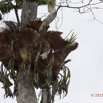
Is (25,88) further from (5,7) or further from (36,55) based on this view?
(5,7)

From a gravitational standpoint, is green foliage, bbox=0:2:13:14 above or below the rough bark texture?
above

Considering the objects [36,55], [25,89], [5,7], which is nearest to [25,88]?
[25,89]

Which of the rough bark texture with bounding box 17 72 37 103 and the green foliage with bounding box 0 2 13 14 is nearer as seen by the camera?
the rough bark texture with bounding box 17 72 37 103

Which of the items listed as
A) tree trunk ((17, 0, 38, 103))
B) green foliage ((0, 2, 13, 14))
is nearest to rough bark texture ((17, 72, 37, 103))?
tree trunk ((17, 0, 38, 103))

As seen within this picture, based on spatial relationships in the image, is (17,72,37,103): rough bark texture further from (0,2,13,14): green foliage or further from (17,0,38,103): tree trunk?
(0,2,13,14): green foliage

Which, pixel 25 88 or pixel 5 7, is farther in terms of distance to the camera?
pixel 5 7

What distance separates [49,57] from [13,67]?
0.66 metres

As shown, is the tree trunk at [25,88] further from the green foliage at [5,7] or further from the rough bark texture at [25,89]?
the green foliage at [5,7]

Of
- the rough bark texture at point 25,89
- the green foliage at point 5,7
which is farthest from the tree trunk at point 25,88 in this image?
the green foliage at point 5,7

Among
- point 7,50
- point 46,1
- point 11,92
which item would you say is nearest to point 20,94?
point 11,92

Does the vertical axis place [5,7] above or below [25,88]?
above

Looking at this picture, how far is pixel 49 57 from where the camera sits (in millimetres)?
7688

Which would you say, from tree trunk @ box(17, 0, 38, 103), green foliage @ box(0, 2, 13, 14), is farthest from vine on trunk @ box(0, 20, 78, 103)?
green foliage @ box(0, 2, 13, 14)

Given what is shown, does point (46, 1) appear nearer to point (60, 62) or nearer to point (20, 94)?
point (60, 62)
